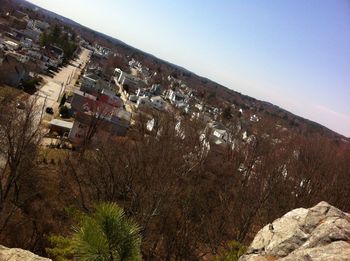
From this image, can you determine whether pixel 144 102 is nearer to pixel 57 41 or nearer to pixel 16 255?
pixel 57 41

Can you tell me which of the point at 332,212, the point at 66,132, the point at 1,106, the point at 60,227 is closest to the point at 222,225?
the point at 60,227

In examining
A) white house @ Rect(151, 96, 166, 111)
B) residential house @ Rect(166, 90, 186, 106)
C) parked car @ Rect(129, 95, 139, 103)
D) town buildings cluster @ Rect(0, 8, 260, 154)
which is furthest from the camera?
residential house @ Rect(166, 90, 186, 106)

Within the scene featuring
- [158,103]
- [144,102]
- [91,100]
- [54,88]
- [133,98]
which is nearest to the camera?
[91,100]

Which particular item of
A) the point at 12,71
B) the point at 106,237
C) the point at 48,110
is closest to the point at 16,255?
the point at 106,237

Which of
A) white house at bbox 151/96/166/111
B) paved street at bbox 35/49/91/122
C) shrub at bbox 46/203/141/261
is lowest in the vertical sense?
paved street at bbox 35/49/91/122

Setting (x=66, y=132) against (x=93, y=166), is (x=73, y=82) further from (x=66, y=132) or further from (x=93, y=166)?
(x=93, y=166)

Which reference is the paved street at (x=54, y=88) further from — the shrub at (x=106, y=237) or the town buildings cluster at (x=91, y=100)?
the shrub at (x=106, y=237)

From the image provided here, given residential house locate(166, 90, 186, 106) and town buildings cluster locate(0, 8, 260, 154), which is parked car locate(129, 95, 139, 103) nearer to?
town buildings cluster locate(0, 8, 260, 154)

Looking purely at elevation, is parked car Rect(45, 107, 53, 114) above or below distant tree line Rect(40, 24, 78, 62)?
below

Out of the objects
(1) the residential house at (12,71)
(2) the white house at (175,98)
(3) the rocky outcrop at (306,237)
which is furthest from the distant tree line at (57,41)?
(3) the rocky outcrop at (306,237)

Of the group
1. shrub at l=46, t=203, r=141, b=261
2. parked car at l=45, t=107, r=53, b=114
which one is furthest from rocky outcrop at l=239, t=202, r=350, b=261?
parked car at l=45, t=107, r=53, b=114
